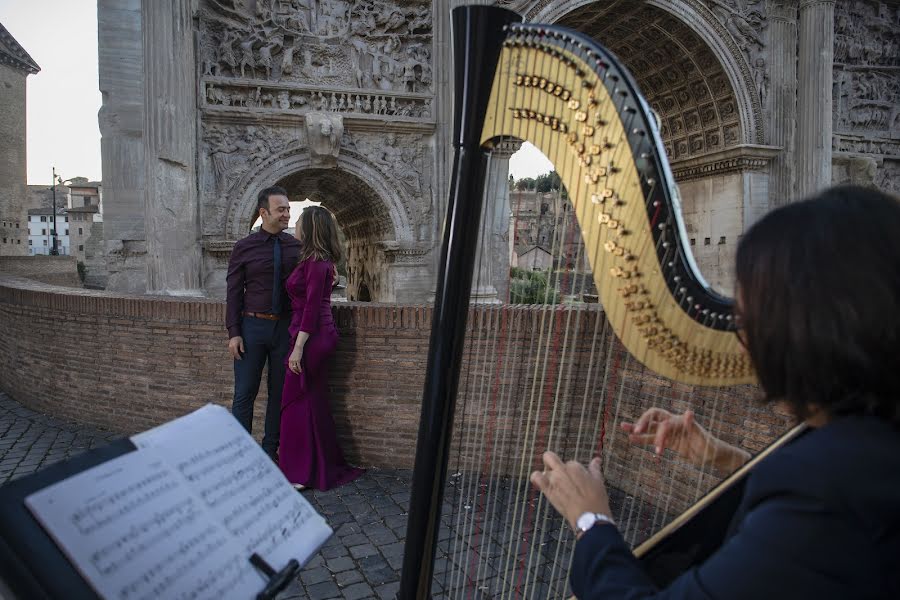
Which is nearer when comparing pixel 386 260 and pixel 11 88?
pixel 386 260

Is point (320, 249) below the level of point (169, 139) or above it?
below

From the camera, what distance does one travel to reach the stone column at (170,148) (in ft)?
28.9

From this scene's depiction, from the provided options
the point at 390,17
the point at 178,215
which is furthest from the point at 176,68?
the point at 390,17

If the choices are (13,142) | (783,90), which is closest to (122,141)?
(783,90)

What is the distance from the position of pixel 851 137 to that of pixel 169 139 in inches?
524

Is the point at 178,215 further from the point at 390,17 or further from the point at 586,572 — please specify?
the point at 586,572

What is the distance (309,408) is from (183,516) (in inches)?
132

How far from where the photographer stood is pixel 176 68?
898 cm

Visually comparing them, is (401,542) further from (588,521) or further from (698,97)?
(698,97)

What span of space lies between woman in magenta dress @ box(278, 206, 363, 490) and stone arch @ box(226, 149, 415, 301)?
592 cm

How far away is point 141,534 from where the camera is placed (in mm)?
1150

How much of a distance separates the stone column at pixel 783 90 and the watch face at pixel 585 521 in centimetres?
1276

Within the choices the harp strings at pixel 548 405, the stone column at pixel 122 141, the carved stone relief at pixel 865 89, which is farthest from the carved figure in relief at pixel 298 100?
the carved stone relief at pixel 865 89

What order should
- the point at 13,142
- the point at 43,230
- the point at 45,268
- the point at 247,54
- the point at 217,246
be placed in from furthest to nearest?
the point at 43,230 < the point at 13,142 < the point at 45,268 < the point at 247,54 < the point at 217,246
